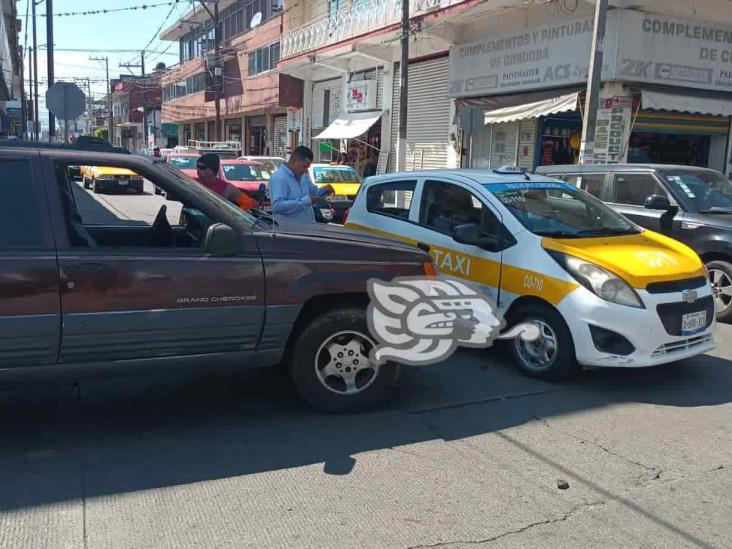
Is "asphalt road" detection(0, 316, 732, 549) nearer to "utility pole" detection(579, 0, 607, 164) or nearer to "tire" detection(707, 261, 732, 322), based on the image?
"tire" detection(707, 261, 732, 322)

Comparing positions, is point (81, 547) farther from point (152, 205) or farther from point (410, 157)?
point (410, 157)

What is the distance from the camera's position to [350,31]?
23.5 metres

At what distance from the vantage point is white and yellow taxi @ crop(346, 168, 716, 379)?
5102mm

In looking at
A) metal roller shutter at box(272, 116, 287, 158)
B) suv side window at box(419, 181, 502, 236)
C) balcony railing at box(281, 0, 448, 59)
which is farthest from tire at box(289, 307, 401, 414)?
metal roller shutter at box(272, 116, 287, 158)

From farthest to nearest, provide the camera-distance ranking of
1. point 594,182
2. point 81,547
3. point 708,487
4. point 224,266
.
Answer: point 594,182, point 224,266, point 708,487, point 81,547

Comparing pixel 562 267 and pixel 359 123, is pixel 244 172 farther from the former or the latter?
pixel 562 267

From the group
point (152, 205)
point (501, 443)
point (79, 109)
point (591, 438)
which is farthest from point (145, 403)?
point (152, 205)

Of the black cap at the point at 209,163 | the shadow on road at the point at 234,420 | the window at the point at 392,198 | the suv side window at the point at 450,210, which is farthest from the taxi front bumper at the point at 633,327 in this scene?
the black cap at the point at 209,163

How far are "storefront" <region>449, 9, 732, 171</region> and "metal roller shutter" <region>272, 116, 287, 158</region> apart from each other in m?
16.7

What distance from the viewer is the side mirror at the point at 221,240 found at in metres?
4.02

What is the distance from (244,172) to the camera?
747 inches

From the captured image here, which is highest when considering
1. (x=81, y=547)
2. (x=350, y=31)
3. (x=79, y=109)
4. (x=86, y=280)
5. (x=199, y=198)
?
(x=350, y=31)

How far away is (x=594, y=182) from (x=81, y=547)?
770cm

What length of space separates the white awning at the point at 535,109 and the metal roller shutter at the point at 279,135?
60.2ft
